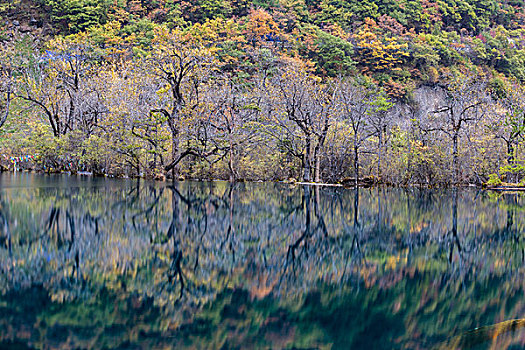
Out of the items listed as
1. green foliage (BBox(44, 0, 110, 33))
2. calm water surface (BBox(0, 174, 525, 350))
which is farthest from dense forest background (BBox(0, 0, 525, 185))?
calm water surface (BBox(0, 174, 525, 350))

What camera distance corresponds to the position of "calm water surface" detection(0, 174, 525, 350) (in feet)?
13.1

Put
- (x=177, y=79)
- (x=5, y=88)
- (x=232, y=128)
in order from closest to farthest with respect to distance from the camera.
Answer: (x=232, y=128) < (x=177, y=79) < (x=5, y=88)

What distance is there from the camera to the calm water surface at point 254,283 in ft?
13.1

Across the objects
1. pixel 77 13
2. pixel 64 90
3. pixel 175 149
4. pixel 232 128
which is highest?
pixel 77 13

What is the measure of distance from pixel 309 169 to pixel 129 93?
12251mm

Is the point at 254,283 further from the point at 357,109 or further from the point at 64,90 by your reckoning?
the point at 64,90

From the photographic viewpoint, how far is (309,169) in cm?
2703

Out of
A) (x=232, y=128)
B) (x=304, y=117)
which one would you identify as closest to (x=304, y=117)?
(x=304, y=117)

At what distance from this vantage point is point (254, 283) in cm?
550

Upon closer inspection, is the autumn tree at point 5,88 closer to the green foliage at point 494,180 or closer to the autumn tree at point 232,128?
the autumn tree at point 232,128

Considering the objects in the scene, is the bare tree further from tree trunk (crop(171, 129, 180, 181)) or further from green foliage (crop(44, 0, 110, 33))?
green foliage (crop(44, 0, 110, 33))

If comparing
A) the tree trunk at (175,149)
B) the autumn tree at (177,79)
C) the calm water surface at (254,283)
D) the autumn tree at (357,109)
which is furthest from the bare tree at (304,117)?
the calm water surface at (254,283)

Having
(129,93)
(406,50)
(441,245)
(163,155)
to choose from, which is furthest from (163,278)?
(406,50)

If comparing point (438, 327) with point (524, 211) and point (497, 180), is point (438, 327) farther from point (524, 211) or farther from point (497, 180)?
point (497, 180)
